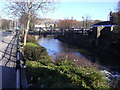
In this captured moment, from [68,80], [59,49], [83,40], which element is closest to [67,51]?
[59,49]

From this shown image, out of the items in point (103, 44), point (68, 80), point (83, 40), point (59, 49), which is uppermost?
point (68, 80)

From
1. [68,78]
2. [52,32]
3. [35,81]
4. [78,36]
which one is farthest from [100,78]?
[78,36]

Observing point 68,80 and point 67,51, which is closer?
point 68,80

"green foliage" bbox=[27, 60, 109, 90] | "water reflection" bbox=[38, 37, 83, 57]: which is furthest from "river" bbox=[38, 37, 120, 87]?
"green foliage" bbox=[27, 60, 109, 90]

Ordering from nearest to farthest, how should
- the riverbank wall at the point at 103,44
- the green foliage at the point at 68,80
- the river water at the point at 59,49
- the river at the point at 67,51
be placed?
the green foliage at the point at 68,80 < the river at the point at 67,51 < the river water at the point at 59,49 < the riverbank wall at the point at 103,44

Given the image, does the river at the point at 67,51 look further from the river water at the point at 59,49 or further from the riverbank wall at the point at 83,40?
the riverbank wall at the point at 83,40

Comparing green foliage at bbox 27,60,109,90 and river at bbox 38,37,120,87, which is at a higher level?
green foliage at bbox 27,60,109,90

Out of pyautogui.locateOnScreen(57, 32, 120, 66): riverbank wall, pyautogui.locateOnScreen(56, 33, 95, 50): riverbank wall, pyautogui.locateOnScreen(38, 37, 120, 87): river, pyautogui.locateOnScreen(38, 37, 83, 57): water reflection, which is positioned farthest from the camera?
pyautogui.locateOnScreen(56, 33, 95, 50): riverbank wall

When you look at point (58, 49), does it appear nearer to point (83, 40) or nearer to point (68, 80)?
point (83, 40)

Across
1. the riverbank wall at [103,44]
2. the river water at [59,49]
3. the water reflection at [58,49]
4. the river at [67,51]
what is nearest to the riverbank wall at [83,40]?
the riverbank wall at [103,44]

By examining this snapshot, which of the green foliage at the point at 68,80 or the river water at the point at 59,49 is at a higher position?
the green foliage at the point at 68,80

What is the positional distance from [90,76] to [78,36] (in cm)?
3739

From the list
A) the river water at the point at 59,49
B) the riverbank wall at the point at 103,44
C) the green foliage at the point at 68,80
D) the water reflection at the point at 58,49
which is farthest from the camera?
the riverbank wall at the point at 103,44

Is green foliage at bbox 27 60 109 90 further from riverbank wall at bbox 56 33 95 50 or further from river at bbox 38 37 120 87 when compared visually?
riverbank wall at bbox 56 33 95 50
